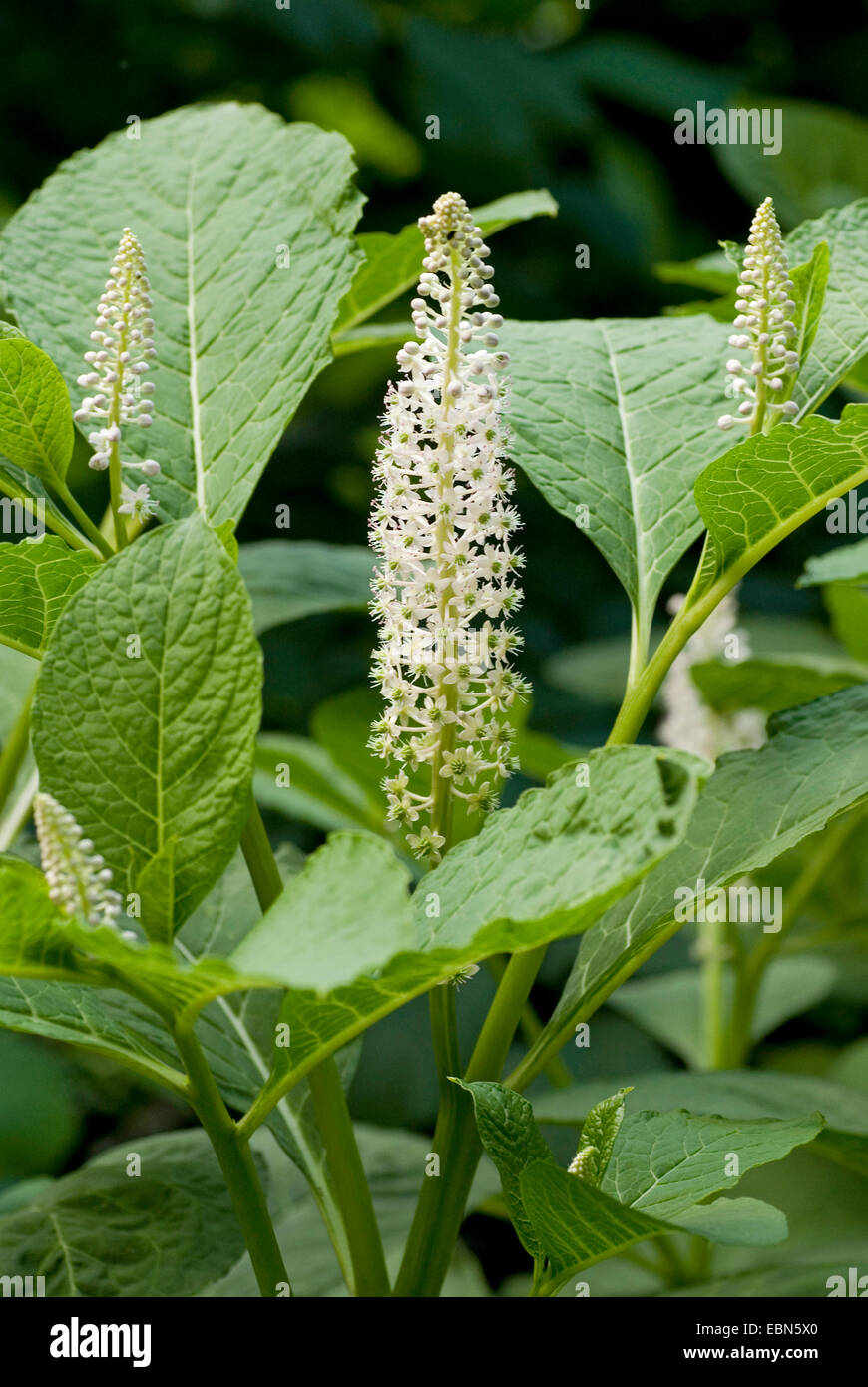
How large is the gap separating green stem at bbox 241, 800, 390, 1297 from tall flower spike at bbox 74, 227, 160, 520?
161 mm

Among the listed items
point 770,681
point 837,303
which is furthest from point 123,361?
point 770,681

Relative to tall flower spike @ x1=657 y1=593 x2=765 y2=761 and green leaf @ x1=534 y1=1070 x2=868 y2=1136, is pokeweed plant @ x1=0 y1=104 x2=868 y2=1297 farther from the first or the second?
tall flower spike @ x1=657 y1=593 x2=765 y2=761

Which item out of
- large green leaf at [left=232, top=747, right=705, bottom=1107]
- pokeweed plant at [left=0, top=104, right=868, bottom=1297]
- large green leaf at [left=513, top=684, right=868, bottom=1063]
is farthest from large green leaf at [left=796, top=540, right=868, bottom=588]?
large green leaf at [left=232, top=747, right=705, bottom=1107]

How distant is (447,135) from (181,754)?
154cm

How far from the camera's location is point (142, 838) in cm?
49

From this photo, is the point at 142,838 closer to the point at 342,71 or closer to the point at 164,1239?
the point at 164,1239

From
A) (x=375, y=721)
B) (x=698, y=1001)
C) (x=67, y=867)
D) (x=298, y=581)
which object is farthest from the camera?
(x=698, y=1001)

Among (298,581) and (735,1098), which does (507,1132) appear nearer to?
(735,1098)

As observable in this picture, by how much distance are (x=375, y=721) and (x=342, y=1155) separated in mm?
200

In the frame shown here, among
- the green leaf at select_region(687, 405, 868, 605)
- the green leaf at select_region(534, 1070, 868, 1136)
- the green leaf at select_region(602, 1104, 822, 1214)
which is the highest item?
the green leaf at select_region(687, 405, 868, 605)

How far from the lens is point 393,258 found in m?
0.80

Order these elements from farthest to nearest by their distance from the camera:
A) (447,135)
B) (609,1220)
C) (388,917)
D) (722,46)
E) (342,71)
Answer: (722,46) < (342,71) < (447,135) < (609,1220) < (388,917)

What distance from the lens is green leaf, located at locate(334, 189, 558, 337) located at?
79 cm

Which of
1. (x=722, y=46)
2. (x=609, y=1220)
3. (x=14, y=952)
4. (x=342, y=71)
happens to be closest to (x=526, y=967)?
(x=609, y=1220)
